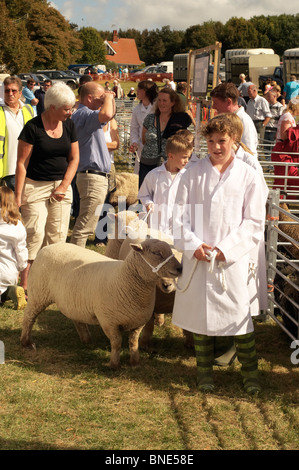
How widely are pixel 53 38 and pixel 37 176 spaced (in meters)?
64.5

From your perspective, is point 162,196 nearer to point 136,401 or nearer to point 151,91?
point 136,401

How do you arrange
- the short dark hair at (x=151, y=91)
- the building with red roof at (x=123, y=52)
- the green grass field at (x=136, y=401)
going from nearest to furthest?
the green grass field at (x=136, y=401) < the short dark hair at (x=151, y=91) < the building with red roof at (x=123, y=52)

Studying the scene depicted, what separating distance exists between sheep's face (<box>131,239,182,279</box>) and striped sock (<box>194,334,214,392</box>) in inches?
18.6

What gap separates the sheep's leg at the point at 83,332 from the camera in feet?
16.4

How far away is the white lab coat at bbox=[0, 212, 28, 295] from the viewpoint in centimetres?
546

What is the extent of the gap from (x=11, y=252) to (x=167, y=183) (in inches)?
64.5

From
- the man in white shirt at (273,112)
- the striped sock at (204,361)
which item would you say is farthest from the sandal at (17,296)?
the man in white shirt at (273,112)

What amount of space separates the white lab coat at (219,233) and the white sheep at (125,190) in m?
3.67

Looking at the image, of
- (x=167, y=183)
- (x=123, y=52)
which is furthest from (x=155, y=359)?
(x=123, y=52)

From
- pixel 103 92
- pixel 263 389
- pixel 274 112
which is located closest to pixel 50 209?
pixel 103 92

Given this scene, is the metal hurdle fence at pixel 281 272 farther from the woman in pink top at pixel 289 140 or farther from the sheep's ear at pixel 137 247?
the woman in pink top at pixel 289 140

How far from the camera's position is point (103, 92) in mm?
6461
